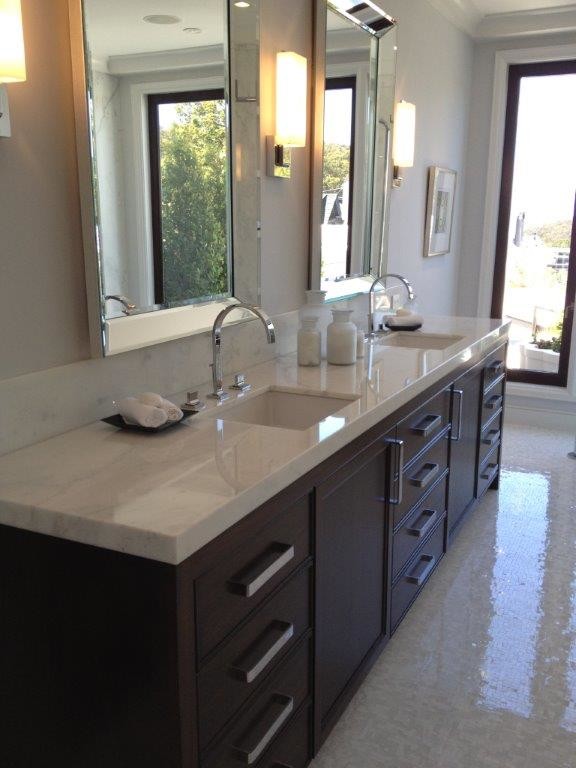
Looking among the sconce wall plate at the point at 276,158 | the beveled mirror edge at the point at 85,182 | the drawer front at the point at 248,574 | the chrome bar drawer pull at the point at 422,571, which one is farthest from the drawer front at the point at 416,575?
the sconce wall plate at the point at 276,158

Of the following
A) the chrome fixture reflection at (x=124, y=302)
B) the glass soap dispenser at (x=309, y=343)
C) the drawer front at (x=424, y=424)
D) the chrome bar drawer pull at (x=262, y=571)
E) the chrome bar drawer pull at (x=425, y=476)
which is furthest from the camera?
the glass soap dispenser at (x=309, y=343)

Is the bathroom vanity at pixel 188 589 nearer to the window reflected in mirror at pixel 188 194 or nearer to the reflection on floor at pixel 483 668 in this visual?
the reflection on floor at pixel 483 668

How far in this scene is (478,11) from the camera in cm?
427

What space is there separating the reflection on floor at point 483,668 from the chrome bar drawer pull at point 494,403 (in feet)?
1.73

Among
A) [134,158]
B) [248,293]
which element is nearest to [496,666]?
[248,293]

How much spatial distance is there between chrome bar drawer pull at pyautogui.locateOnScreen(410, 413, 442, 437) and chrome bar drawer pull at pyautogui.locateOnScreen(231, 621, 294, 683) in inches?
36.4

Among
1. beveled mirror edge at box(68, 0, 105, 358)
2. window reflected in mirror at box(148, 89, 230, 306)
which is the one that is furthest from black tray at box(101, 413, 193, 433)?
window reflected in mirror at box(148, 89, 230, 306)

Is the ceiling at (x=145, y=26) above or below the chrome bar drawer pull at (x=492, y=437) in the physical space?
above

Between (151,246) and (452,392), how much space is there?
51.7 inches

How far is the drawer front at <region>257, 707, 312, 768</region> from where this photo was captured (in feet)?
5.04

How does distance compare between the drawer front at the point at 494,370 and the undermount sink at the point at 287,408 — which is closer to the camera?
the undermount sink at the point at 287,408

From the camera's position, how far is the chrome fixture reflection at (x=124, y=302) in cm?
175

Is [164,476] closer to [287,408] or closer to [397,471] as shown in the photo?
[287,408]

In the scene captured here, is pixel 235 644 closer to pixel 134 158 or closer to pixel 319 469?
pixel 319 469
